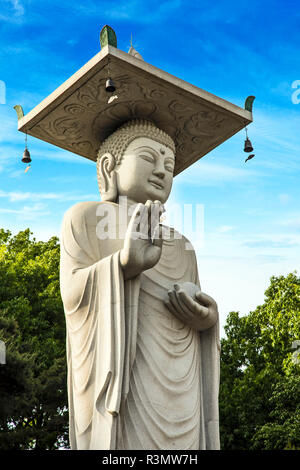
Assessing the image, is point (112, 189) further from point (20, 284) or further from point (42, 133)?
→ point (20, 284)

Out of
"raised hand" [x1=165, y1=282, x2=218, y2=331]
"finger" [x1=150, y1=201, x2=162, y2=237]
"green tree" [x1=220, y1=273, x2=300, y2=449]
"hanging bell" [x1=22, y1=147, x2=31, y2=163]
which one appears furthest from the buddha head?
"green tree" [x1=220, y1=273, x2=300, y2=449]

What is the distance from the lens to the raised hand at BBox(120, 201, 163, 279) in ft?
20.0

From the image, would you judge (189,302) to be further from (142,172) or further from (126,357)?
(142,172)

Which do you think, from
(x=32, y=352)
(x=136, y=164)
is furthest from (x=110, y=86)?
(x=32, y=352)

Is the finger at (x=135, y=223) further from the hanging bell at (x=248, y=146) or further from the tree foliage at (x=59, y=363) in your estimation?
the tree foliage at (x=59, y=363)

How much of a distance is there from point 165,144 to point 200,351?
2578 mm

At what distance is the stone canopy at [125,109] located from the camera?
6.59 m

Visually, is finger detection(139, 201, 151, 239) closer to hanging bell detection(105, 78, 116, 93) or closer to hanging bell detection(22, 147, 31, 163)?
hanging bell detection(105, 78, 116, 93)

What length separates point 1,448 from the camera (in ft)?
56.1

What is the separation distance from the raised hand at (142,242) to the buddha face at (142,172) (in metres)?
0.79

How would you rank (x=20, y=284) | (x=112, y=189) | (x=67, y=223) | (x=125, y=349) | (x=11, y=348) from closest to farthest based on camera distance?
(x=125, y=349), (x=67, y=223), (x=112, y=189), (x=11, y=348), (x=20, y=284)

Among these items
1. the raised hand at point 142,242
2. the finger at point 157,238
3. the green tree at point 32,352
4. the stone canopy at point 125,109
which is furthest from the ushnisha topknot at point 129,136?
the green tree at point 32,352

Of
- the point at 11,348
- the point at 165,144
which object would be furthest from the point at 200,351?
the point at 11,348

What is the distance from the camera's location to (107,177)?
24.1 ft
